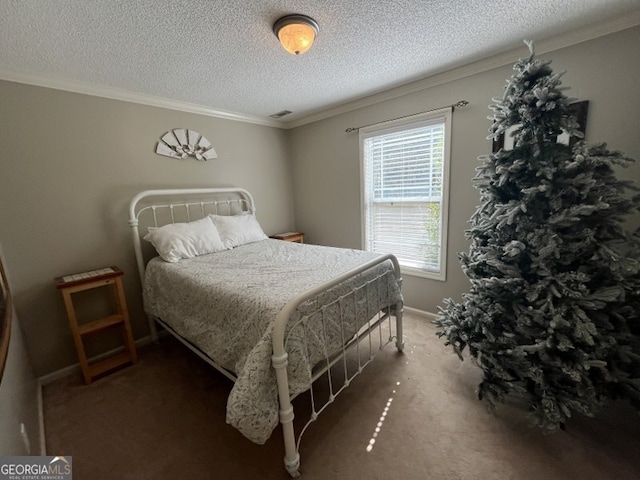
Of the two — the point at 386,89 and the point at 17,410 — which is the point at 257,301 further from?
the point at 386,89

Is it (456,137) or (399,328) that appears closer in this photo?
(399,328)

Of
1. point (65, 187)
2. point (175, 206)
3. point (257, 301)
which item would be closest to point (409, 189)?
point (257, 301)

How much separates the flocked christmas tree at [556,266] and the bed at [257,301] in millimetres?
789

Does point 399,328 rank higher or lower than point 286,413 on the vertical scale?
lower

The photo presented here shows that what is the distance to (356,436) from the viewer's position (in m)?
1.50

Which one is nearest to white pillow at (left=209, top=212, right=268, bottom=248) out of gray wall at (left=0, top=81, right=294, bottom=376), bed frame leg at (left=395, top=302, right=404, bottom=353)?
gray wall at (left=0, top=81, right=294, bottom=376)

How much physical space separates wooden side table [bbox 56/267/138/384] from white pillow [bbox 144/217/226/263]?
364mm

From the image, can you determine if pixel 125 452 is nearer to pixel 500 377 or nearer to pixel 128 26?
pixel 500 377

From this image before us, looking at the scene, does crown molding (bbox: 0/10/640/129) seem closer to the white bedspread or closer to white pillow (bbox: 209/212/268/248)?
white pillow (bbox: 209/212/268/248)

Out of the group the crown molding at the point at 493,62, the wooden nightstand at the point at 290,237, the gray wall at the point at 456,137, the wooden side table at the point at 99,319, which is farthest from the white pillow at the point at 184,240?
the crown molding at the point at 493,62

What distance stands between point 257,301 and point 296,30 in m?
1.55

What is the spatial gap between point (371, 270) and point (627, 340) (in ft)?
4.50

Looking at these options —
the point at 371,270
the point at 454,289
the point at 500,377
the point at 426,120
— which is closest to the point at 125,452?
the point at 371,270

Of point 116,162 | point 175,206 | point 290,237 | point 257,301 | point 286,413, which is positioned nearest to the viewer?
point 286,413
